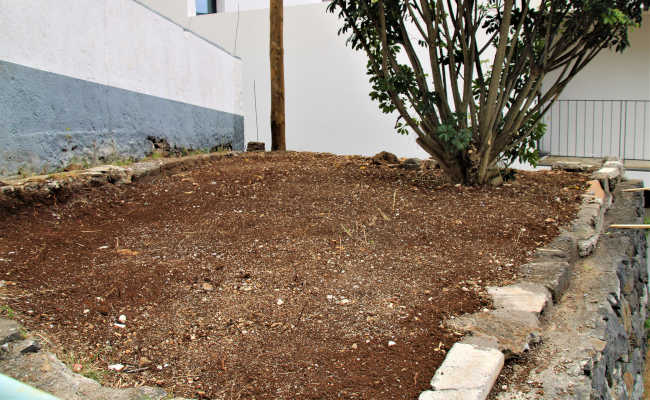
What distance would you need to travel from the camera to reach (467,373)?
2.19m

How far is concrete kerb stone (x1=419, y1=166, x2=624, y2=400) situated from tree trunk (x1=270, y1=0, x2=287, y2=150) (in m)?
5.15

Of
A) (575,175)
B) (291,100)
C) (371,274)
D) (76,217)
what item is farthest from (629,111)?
(76,217)

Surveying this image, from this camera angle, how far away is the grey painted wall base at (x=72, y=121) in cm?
462

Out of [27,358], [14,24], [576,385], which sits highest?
[14,24]

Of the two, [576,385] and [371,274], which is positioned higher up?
[371,274]

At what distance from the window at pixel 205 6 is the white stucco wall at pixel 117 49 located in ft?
18.2

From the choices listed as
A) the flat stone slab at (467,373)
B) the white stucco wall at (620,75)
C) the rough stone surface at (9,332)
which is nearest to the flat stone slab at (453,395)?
the flat stone slab at (467,373)

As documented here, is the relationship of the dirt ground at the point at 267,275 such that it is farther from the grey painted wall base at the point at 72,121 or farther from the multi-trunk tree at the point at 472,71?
the grey painted wall base at the point at 72,121

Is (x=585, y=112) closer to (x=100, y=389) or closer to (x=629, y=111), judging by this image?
(x=629, y=111)

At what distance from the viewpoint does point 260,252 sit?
3.55 metres

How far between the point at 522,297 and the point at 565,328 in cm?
26

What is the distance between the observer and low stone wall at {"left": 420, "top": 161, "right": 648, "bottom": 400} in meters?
2.24

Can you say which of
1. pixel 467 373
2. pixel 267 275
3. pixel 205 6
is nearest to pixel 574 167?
pixel 267 275

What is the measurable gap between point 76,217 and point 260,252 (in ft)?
5.46
